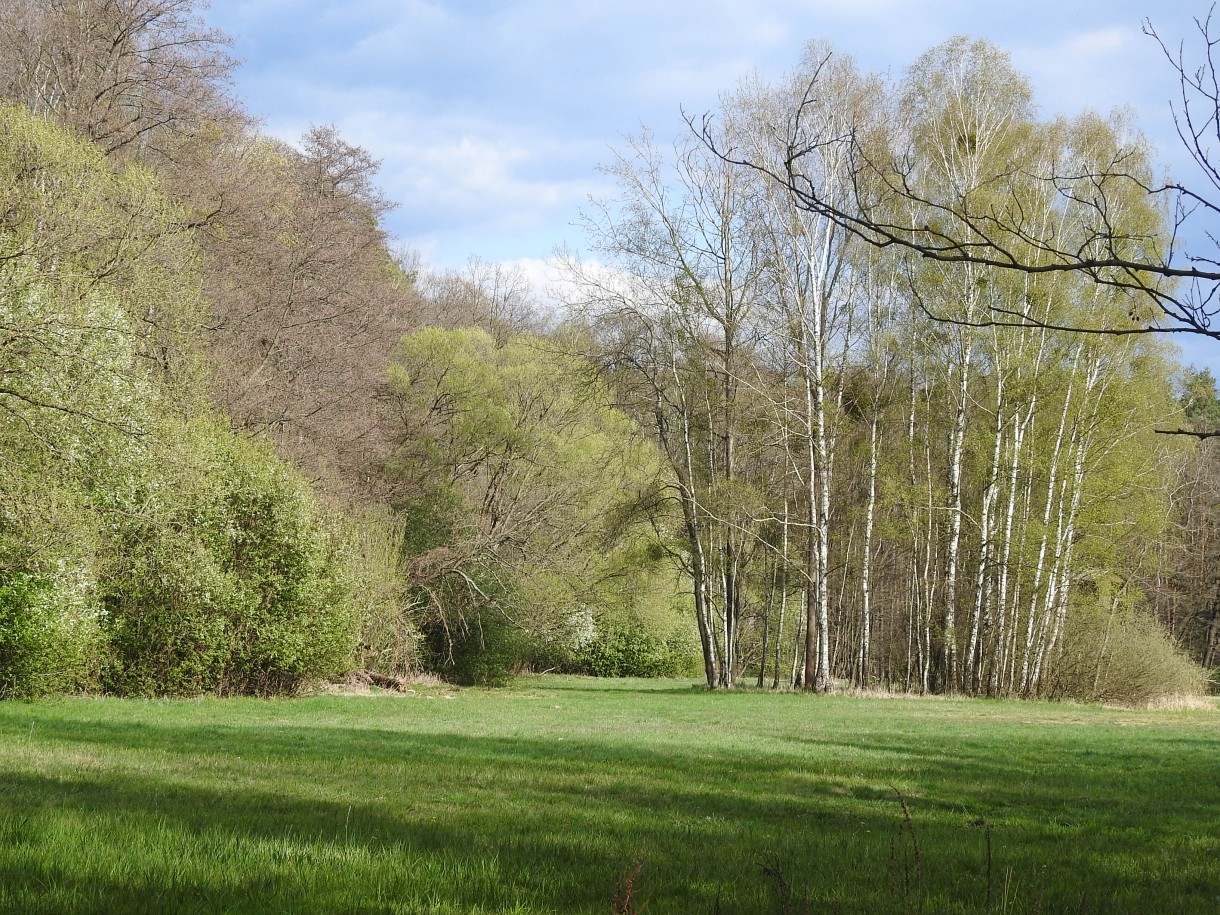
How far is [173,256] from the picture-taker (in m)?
20.3

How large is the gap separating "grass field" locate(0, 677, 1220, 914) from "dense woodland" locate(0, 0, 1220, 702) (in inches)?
182

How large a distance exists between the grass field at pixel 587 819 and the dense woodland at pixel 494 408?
4.63 m

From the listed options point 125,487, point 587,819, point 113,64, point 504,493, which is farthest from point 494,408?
point 587,819

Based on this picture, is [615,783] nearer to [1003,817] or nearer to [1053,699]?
[1003,817]

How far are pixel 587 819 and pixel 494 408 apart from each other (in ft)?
95.7

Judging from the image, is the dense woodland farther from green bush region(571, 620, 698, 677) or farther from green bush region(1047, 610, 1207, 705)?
green bush region(571, 620, 698, 677)

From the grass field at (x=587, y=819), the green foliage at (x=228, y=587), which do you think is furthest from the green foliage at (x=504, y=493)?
the grass field at (x=587, y=819)

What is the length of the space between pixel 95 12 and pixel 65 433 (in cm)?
1153

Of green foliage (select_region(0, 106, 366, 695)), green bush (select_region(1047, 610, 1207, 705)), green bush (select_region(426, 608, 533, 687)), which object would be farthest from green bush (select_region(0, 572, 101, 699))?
green bush (select_region(1047, 610, 1207, 705))

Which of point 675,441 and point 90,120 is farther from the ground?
point 90,120

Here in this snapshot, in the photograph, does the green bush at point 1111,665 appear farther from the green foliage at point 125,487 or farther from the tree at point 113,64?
the tree at point 113,64

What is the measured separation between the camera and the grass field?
166 inches

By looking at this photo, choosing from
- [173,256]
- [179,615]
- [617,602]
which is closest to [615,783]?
[179,615]

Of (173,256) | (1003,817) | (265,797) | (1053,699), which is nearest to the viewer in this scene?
(265,797)
